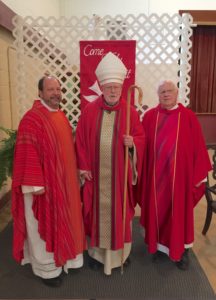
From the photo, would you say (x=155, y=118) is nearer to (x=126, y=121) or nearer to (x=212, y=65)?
(x=126, y=121)

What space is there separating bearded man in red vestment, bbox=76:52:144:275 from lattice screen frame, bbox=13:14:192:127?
1.22m

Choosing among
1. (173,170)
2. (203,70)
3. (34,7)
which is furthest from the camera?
(203,70)

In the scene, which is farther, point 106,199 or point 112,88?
point 106,199

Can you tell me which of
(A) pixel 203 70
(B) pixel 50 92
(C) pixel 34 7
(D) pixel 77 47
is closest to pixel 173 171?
(B) pixel 50 92

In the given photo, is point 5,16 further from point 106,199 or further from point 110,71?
point 106,199

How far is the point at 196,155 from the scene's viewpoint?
2.32 metres

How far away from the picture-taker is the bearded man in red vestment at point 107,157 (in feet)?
6.86

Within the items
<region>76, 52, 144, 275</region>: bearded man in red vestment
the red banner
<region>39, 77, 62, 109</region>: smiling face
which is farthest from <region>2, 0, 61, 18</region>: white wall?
<region>76, 52, 144, 275</region>: bearded man in red vestment

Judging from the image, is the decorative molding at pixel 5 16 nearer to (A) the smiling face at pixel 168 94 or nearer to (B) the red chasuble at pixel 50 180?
(B) the red chasuble at pixel 50 180

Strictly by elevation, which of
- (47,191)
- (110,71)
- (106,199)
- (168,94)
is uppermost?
(110,71)

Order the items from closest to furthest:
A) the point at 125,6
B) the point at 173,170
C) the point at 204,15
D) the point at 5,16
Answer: the point at 173,170, the point at 5,16, the point at 204,15, the point at 125,6

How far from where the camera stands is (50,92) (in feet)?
6.52

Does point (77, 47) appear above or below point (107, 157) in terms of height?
above

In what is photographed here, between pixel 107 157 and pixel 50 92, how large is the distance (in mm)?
610
